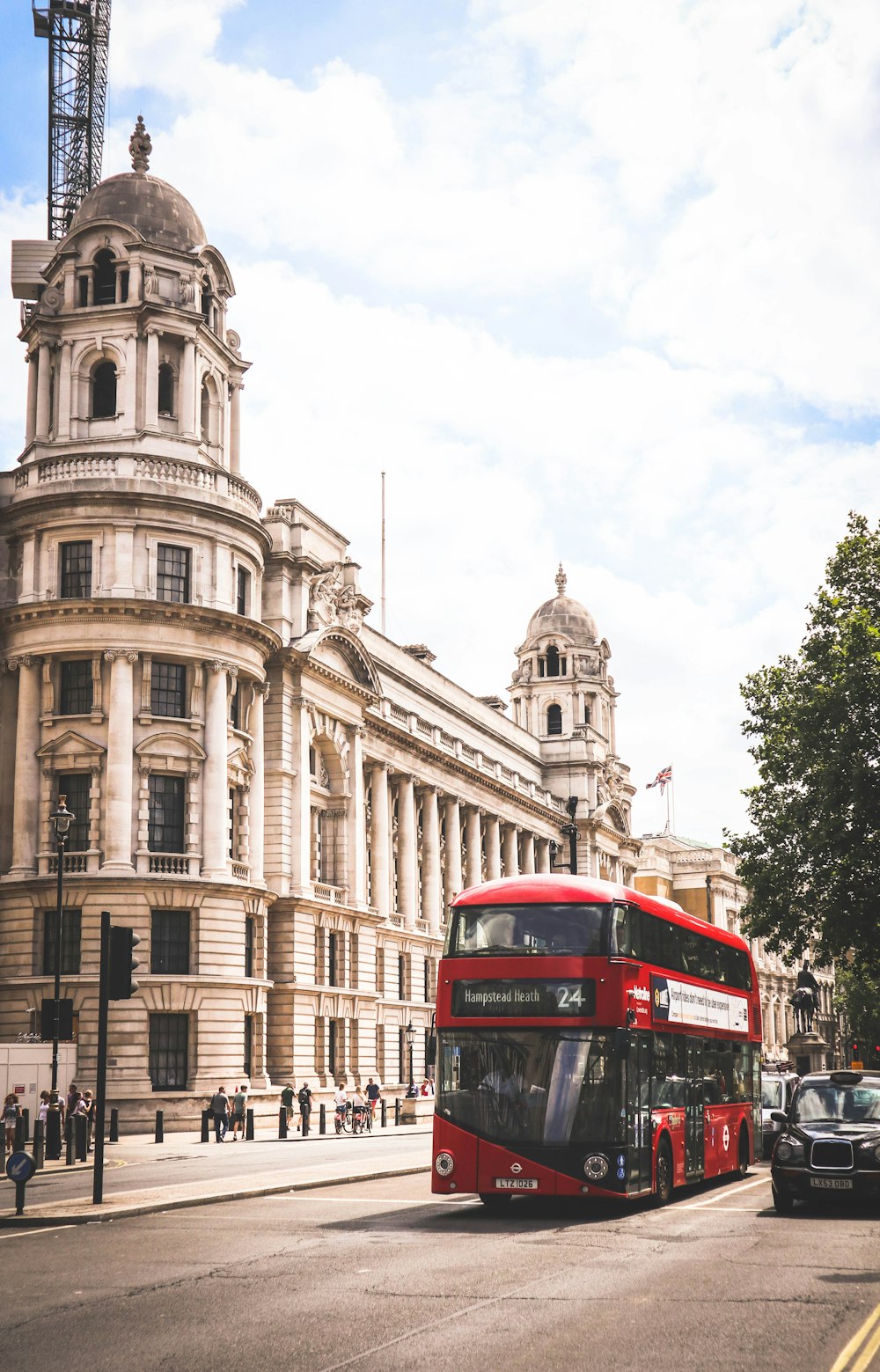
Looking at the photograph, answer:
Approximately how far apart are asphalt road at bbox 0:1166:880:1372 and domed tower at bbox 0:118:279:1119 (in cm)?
2457

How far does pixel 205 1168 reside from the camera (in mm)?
30234

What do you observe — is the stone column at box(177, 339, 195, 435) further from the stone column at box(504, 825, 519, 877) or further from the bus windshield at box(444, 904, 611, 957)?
the stone column at box(504, 825, 519, 877)

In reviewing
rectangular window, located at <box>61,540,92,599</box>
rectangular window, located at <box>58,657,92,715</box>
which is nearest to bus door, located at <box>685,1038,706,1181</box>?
rectangular window, located at <box>58,657,92,715</box>

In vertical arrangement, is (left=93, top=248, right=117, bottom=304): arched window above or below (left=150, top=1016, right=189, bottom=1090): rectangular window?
above

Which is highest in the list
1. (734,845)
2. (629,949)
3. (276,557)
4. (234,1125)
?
(276,557)

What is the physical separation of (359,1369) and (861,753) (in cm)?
3384

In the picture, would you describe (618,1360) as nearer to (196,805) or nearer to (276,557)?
(196,805)

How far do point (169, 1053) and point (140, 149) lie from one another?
101ft

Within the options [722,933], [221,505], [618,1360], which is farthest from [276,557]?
[618,1360]

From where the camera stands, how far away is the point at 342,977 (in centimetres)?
5731

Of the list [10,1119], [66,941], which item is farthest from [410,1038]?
[10,1119]

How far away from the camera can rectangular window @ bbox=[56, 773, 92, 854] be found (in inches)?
1784

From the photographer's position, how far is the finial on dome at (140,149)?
54.0m

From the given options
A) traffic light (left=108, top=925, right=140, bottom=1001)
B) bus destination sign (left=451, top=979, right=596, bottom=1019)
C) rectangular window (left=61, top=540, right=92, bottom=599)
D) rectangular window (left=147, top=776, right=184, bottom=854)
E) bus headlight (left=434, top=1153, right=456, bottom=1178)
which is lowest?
bus headlight (left=434, top=1153, right=456, bottom=1178)
